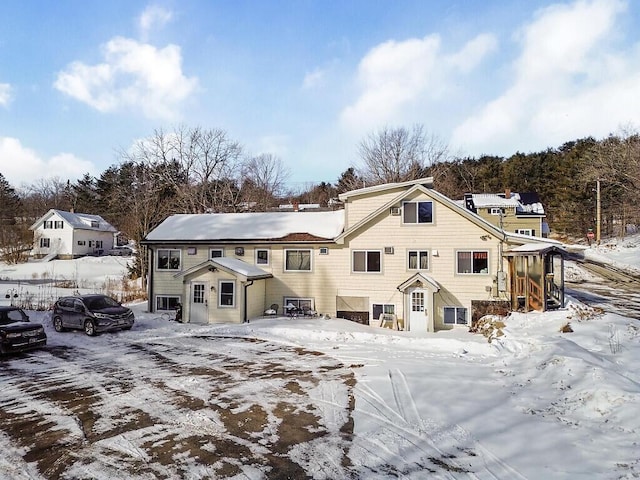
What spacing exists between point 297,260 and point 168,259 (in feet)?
24.5

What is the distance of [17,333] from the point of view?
44.8 feet

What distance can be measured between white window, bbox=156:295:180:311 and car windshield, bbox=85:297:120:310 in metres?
4.54

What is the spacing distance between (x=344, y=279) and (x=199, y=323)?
7.56 metres

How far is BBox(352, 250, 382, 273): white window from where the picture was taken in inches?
840

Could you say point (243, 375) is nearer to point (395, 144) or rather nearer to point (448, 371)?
point (448, 371)

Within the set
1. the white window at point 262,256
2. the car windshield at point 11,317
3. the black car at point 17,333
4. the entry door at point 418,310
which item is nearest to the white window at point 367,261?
the entry door at point 418,310

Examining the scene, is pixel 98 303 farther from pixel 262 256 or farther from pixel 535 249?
pixel 535 249

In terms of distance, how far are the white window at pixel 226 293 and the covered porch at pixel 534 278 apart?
13.2m

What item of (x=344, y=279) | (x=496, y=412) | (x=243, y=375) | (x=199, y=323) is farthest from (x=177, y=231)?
(x=496, y=412)

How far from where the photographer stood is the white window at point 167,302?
23094 mm

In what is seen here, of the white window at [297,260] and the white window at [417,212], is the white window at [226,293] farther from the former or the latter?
the white window at [417,212]

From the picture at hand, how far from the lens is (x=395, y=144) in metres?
46.3

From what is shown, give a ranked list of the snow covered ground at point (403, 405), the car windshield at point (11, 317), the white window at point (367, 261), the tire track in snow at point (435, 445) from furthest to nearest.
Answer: the white window at point (367, 261) < the car windshield at point (11, 317) < the snow covered ground at point (403, 405) < the tire track in snow at point (435, 445)

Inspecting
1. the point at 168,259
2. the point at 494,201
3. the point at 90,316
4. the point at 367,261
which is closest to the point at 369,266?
the point at 367,261
